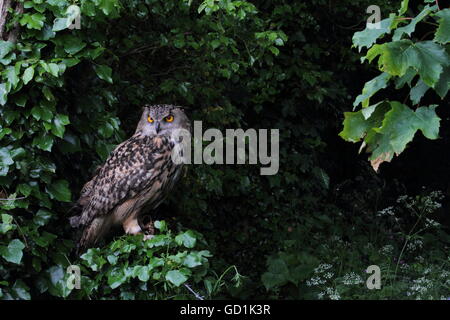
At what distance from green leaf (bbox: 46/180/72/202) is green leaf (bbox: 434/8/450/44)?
1.91 metres

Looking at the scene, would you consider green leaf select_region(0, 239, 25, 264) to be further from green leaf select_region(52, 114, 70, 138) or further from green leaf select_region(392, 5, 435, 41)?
green leaf select_region(392, 5, 435, 41)

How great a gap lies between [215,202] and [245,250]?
58 centimetres

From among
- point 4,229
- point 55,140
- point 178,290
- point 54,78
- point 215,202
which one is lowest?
point 215,202

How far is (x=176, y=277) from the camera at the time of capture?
2.90 metres

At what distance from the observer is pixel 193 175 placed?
4836 millimetres

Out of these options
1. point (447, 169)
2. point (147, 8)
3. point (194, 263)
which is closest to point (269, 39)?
point (147, 8)

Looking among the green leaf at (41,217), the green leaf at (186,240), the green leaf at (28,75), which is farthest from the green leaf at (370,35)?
the green leaf at (41,217)

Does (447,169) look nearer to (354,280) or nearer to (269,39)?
(354,280)

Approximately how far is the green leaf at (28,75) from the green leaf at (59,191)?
56 cm

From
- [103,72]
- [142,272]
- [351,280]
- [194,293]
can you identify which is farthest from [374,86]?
[351,280]

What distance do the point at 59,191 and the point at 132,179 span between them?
2.06 ft

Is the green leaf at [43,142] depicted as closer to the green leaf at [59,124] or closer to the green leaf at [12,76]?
the green leaf at [59,124]

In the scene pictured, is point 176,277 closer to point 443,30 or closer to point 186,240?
point 186,240

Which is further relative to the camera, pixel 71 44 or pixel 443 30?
pixel 71 44
